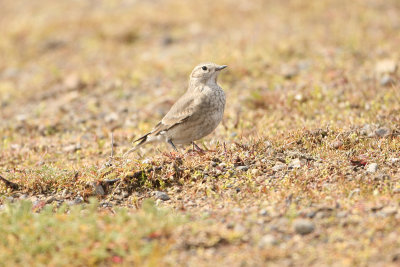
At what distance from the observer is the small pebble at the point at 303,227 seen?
4.56 metres

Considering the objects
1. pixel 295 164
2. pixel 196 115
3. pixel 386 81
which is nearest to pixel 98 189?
pixel 196 115

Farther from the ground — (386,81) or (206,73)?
(206,73)

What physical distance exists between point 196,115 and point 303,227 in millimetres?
3254

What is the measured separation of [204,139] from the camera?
8789 millimetres

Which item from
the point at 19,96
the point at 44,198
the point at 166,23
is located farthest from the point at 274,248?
the point at 166,23

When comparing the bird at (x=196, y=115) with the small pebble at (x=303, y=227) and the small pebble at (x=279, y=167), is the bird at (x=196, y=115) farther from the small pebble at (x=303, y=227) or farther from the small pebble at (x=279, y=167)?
the small pebble at (x=303, y=227)

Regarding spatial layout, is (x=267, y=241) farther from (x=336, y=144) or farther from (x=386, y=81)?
(x=386, y=81)

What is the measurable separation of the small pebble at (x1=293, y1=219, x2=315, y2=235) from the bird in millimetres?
2842

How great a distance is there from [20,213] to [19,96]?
8.51 m

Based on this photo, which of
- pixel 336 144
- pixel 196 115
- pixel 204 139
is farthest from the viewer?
pixel 204 139

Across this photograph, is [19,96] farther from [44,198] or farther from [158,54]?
[44,198]

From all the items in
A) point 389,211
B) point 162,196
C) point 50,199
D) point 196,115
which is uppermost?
point 196,115

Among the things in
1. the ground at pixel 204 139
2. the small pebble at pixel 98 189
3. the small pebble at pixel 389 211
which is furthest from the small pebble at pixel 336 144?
the small pebble at pixel 98 189

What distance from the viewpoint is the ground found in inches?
175
